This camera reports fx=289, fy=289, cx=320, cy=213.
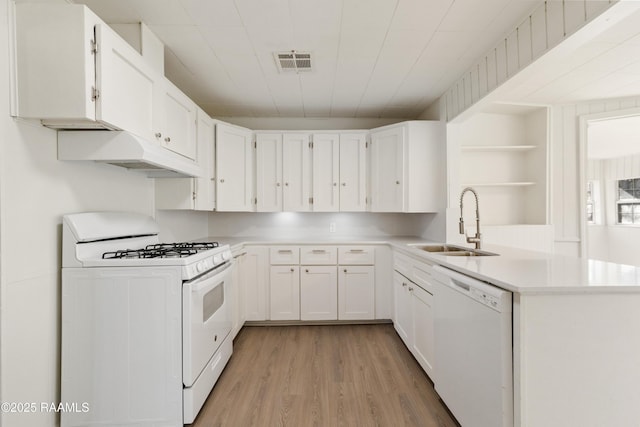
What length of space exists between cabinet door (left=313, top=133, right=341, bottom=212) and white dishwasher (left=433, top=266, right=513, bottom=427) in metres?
1.84

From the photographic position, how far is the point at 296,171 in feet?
11.7

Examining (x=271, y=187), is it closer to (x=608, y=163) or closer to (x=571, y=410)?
(x=571, y=410)

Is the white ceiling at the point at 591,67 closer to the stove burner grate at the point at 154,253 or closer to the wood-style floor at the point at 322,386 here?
the wood-style floor at the point at 322,386

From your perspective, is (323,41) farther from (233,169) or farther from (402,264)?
(402,264)

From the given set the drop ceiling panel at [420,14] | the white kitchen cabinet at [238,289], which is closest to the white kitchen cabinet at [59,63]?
the drop ceiling panel at [420,14]

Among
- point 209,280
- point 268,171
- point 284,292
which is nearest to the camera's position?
point 209,280

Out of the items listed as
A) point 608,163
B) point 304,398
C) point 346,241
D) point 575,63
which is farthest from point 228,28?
point 608,163

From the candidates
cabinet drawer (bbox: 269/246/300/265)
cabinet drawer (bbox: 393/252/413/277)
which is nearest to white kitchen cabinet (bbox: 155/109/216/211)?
cabinet drawer (bbox: 269/246/300/265)

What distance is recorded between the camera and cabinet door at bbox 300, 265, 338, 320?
3238 mm

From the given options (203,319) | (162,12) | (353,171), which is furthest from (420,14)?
(203,319)

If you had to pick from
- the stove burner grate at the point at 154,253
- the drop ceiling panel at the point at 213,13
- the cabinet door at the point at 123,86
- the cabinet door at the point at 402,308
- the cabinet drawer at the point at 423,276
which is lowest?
the cabinet door at the point at 402,308

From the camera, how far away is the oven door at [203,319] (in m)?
1.67

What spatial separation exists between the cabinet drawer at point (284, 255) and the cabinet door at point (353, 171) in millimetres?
823

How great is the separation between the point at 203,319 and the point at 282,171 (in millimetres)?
2080
